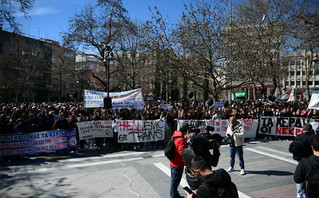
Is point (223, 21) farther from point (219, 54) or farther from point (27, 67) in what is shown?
point (27, 67)

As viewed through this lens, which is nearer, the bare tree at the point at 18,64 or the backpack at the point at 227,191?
the backpack at the point at 227,191

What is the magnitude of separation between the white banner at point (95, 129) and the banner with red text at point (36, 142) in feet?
1.51

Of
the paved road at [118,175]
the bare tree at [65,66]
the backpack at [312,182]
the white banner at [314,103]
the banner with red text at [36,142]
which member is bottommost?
the paved road at [118,175]

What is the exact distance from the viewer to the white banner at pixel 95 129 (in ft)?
34.2

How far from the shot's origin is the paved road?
Answer: 5582mm

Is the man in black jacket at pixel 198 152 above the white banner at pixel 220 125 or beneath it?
above

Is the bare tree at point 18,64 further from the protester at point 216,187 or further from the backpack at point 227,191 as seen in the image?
the backpack at point 227,191

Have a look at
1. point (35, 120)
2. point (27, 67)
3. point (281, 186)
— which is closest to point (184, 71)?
point (35, 120)

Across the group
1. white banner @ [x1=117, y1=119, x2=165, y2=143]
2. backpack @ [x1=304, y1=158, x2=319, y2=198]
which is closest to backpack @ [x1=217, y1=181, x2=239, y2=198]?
backpack @ [x1=304, y1=158, x2=319, y2=198]

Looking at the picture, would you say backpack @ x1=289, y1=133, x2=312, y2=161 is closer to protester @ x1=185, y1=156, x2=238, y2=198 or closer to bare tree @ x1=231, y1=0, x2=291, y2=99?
protester @ x1=185, y1=156, x2=238, y2=198

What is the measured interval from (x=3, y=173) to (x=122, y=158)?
12.5 feet

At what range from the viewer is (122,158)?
9.02m

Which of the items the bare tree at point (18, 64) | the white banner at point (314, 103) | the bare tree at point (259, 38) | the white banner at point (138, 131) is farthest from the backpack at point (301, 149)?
the bare tree at point (18, 64)

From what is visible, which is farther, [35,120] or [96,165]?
[35,120]
